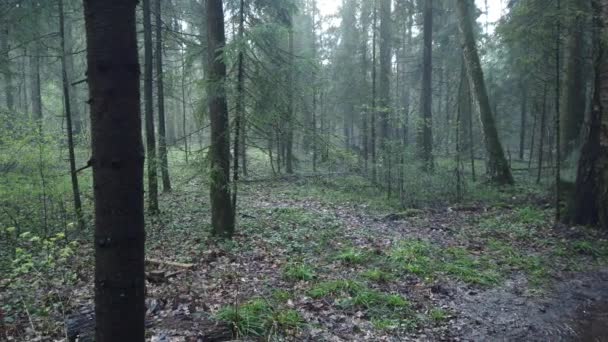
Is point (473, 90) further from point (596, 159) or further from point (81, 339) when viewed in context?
point (81, 339)

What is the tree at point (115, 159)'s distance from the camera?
183 cm

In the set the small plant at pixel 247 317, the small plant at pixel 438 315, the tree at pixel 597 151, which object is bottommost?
the small plant at pixel 438 315

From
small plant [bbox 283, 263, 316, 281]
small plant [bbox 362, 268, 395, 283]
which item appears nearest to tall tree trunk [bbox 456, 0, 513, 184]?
small plant [bbox 362, 268, 395, 283]

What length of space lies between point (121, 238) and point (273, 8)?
1169 centimetres

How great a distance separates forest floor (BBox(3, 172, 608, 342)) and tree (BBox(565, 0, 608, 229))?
57 centimetres

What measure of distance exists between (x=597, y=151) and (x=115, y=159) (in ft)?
34.4

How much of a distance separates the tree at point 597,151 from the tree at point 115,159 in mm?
10322

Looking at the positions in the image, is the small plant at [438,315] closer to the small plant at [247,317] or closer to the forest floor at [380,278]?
the forest floor at [380,278]

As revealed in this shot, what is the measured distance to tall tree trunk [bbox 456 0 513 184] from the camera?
15344 millimetres

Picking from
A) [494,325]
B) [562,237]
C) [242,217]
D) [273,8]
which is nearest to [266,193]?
[242,217]

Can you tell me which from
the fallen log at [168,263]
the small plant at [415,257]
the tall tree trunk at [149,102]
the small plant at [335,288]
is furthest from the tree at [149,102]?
the small plant at [415,257]

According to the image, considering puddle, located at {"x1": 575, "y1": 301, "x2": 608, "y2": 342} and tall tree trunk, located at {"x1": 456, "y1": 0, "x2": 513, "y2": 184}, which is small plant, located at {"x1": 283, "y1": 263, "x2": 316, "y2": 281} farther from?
tall tree trunk, located at {"x1": 456, "y1": 0, "x2": 513, "y2": 184}

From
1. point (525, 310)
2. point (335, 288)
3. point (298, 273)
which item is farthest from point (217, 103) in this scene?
point (525, 310)

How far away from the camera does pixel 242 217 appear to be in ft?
38.5
